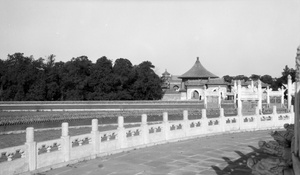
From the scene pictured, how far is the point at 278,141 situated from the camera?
3895 millimetres

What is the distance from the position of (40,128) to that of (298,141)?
2008cm

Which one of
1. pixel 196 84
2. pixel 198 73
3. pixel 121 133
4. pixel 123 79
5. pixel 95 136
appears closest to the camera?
pixel 95 136

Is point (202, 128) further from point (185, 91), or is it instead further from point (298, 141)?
point (185, 91)

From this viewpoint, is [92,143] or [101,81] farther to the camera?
[101,81]

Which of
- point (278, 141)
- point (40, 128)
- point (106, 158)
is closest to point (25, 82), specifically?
point (40, 128)

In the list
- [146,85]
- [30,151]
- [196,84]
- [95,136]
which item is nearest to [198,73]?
[196,84]

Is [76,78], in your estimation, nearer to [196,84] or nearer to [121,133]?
[196,84]

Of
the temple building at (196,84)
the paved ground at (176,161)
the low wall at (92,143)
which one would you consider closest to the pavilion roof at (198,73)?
the temple building at (196,84)

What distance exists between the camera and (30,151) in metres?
7.00

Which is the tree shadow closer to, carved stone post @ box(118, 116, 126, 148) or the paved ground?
the paved ground

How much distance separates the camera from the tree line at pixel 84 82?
1467 inches

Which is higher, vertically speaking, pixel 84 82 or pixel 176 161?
pixel 84 82

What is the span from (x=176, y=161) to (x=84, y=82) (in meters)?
29.7

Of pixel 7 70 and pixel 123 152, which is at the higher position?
pixel 7 70
